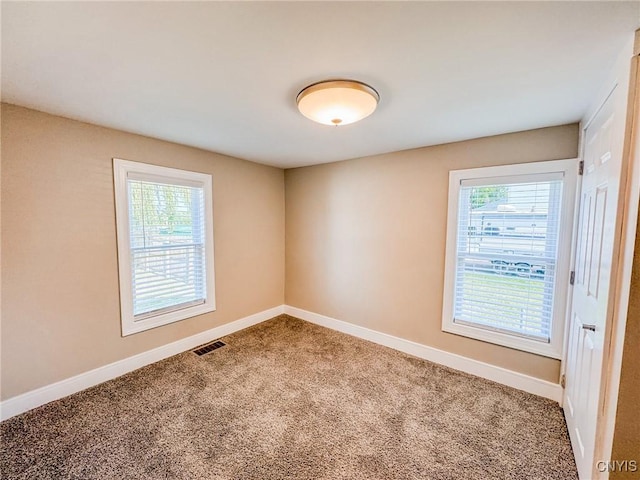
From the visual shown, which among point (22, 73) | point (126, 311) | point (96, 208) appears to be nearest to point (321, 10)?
point (22, 73)

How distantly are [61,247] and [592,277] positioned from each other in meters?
3.67

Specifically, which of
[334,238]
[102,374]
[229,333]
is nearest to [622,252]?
[334,238]

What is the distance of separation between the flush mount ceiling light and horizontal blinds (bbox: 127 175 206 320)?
6.01 feet

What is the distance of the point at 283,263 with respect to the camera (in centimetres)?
414

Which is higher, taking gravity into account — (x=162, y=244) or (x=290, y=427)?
(x=162, y=244)

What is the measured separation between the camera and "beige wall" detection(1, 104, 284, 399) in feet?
6.26

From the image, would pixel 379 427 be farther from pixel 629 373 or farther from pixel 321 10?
pixel 321 10

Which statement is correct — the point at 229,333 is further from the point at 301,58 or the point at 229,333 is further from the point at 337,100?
the point at 301,58

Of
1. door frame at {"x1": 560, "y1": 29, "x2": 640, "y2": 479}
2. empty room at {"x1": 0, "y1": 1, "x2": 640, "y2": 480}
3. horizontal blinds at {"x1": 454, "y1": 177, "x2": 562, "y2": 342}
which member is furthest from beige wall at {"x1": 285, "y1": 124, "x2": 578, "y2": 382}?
door frame at {"x1": 560, "y1": 29, "x2": 640, "y2": 479}

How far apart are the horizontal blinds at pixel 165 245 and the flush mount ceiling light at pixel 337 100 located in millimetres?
1833

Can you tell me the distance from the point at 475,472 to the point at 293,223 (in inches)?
126

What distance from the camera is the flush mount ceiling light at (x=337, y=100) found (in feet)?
5.05

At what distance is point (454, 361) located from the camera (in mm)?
2678

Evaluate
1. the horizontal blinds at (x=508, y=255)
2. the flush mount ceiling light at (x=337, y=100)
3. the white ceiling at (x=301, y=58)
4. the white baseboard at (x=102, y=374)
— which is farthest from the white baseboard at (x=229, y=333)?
the flush mount ceiling light at (x=337, y=100)
